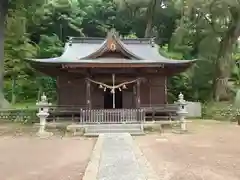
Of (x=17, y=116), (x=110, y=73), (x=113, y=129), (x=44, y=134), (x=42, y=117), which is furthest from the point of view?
(x=17, y=116)

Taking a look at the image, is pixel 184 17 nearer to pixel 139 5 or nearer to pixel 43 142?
pixel 139 5

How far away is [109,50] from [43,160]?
32.8 feet

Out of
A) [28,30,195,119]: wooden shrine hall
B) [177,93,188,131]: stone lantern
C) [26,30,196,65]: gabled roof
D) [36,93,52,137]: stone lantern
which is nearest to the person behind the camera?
[36,93,52,137]: stone lantern

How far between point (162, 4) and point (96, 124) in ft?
72.8

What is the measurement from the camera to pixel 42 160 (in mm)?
8406

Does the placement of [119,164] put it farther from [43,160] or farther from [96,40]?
[96,40]

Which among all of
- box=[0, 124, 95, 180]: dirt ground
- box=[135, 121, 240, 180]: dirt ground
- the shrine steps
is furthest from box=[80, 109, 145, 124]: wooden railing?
box=[135, 121, 240, 180]: dirt ground

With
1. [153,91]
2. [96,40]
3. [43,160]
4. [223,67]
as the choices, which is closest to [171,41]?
[223,67]

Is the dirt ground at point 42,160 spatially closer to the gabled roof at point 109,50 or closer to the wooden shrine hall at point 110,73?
the wooden shrine hall at point 110,73

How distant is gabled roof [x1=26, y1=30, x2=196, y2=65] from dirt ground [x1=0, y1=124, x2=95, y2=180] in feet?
20.1

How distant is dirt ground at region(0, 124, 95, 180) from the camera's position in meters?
6.65

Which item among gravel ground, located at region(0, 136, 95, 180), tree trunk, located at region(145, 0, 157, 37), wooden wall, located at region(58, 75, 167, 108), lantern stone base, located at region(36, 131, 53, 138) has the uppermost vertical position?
tree trunk, located at region(145, 0, 157, 37)

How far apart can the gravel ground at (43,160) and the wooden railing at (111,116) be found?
11.9 feet

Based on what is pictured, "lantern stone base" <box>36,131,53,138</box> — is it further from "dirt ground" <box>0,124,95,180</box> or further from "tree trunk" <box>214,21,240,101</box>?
"tree trunk" <box>214,21,240,101</box>
